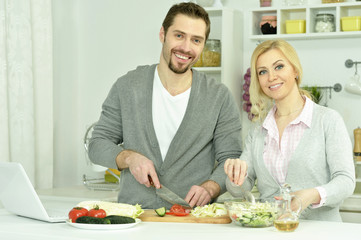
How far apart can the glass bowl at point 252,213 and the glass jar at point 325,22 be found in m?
2.13

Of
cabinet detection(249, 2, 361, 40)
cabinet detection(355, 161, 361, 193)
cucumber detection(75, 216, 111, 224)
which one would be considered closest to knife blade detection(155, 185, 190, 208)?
cucumber detection(75, 216, 111, 224)

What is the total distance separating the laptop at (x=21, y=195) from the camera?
1.82 meters

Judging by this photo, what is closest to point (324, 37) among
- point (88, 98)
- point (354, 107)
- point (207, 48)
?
point (354, 107)

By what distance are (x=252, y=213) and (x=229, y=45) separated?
2.22 m

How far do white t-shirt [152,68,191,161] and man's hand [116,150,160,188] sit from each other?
0.19 metres

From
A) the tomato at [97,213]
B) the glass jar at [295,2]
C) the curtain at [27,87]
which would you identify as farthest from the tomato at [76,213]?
the glass jar at [295,2]

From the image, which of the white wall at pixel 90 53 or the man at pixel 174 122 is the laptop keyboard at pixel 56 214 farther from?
the white wall at pixel 90 53

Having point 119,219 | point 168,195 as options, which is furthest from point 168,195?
point 119,219

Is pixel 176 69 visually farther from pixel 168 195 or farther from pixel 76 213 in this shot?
pixel 76 213

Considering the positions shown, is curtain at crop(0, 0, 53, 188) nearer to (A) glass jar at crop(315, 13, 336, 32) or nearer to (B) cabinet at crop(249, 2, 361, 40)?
(B) cabinet at crop(249, 2, 361, 40)

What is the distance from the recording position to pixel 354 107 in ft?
12.0

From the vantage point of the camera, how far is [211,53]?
149 inches

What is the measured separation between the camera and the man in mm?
2330

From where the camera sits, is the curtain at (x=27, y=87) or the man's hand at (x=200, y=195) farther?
the curtain at (x=27, y=87)
